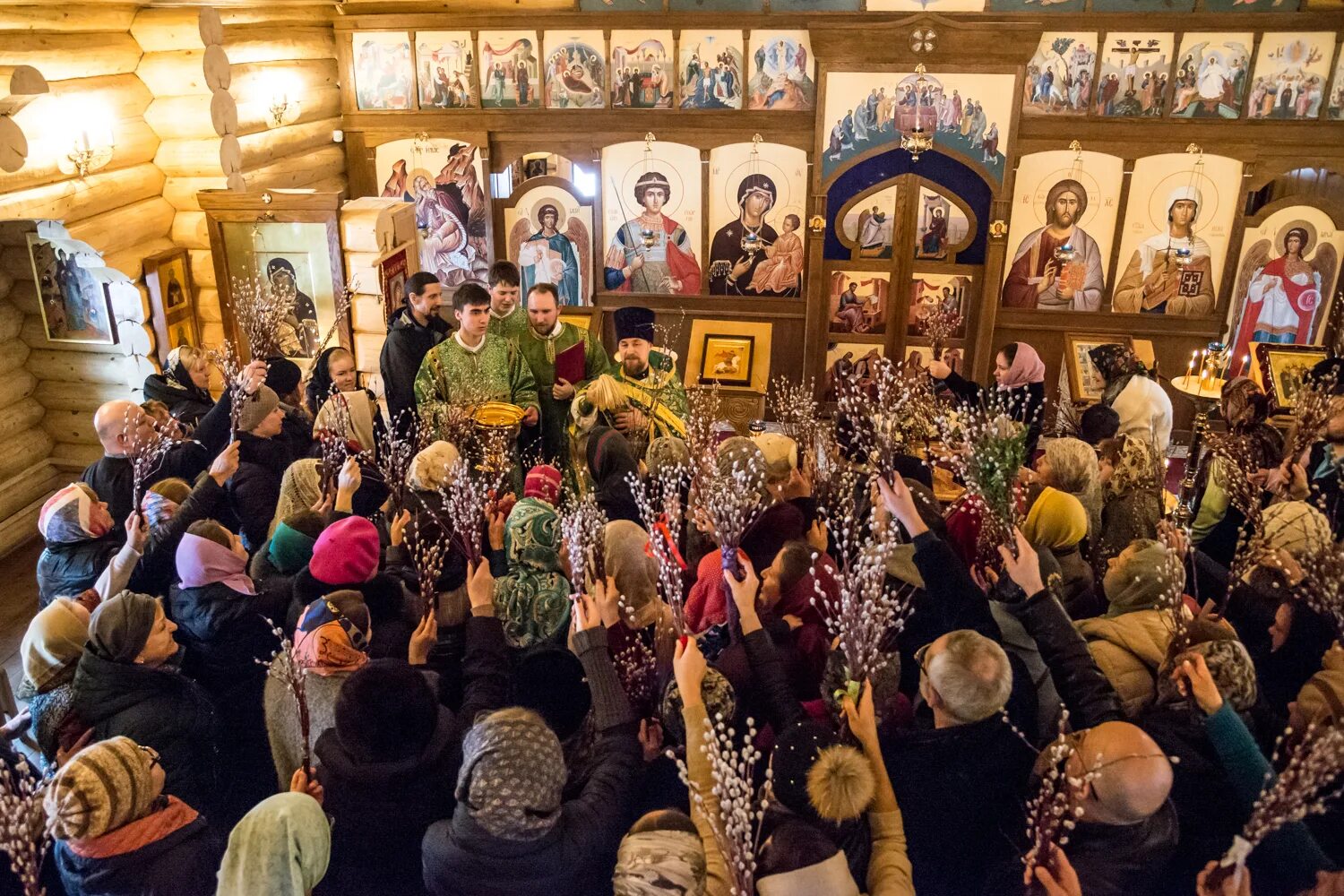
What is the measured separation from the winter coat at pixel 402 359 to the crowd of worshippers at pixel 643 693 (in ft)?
6.32

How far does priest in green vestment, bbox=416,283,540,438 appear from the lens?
270 inches

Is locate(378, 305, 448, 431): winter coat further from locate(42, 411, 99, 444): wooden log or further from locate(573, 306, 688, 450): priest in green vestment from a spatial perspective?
locate(42, 411, 99, 444): wooden log

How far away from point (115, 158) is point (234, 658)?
240 inches

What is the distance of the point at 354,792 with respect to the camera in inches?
128

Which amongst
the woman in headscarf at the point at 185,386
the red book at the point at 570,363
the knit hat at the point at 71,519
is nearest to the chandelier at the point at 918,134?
the red book at the point at 570,363

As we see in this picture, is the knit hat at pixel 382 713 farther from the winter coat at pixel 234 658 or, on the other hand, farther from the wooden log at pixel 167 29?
the wooden log at pixel 167 29

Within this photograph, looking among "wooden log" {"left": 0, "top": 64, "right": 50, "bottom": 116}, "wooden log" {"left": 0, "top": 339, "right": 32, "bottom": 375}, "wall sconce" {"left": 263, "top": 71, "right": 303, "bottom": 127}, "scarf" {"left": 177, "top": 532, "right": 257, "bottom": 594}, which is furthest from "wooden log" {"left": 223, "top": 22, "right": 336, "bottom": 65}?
"scarf" {"left": 177, "top": 532, "right": 257, "bottom": 594}

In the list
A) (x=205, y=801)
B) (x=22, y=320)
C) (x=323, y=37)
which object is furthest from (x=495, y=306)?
(x=323, y=37)

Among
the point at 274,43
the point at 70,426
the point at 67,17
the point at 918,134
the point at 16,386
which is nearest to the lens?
the point at 67,17

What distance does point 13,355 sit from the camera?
9.10m

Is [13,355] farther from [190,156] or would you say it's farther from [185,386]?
[185,386]

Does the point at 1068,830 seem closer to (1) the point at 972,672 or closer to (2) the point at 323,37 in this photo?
(1) the point at 972,672

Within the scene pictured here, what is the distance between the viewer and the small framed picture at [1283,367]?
9.33 meters

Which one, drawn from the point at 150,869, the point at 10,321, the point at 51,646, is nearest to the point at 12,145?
the point at 10,321
